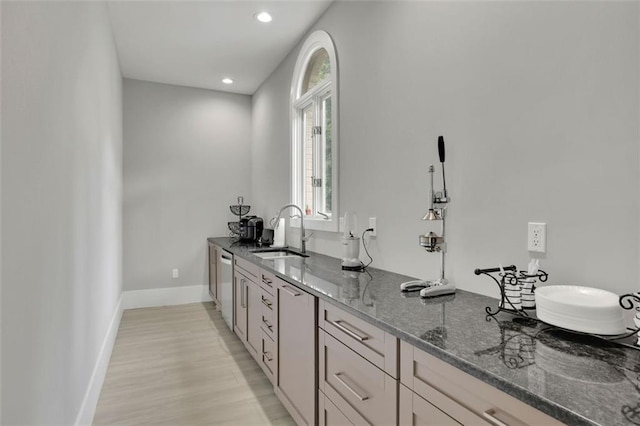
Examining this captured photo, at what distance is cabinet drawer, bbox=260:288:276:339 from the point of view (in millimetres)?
2306

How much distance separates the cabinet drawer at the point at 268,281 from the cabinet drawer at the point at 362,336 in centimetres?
67

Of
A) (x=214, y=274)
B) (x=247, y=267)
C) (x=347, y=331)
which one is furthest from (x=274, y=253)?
(x=347, y=331)

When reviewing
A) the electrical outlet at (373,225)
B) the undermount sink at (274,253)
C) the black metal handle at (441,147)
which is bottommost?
the undermount sink at (274,253)

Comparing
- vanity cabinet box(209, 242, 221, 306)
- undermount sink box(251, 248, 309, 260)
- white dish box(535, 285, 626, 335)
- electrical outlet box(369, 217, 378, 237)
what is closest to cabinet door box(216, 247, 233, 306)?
vanity cabinet box(209, 242, 221, 306)

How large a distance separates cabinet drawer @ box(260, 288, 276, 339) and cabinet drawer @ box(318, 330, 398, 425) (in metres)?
0.68

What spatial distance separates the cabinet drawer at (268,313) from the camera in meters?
2.31

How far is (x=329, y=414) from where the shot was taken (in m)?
1.62

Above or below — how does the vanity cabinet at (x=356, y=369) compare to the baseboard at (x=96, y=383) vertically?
above

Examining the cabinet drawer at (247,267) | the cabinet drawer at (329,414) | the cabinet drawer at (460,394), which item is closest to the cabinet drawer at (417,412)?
the cabinet drawer at (460,394)

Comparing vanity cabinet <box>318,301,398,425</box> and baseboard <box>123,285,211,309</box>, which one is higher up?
vanity cabinet <box>318,301,398,425</box>

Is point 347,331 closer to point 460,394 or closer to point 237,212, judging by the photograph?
point 460,394

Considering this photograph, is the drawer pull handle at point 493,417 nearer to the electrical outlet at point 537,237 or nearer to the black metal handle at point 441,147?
the electrical outlet at point 537,237

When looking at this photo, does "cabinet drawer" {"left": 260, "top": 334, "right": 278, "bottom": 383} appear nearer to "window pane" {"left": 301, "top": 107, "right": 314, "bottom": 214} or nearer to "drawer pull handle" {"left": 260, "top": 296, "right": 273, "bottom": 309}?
"drawer pull handle" {"left": 260, "top": 296, "right": 273, "bottom": 309}

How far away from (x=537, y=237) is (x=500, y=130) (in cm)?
47
